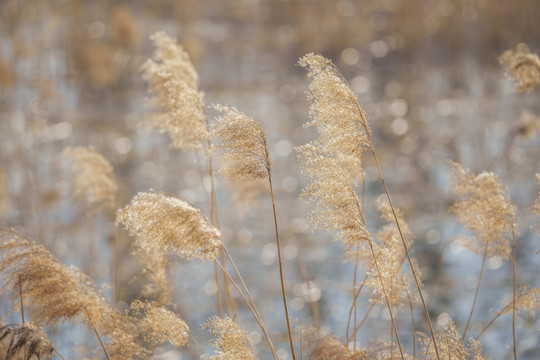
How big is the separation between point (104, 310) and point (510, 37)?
351 inches

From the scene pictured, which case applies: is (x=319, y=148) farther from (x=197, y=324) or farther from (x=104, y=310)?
(x=197, y=324)

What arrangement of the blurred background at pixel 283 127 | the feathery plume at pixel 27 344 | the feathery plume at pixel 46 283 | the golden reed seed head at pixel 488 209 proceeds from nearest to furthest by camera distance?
the feathery plume at pixel 27 344 < the feathery plume at pixel 46 283 < the golden reed seed head at pixel 488 209 < the blurred background at pixel 283 127

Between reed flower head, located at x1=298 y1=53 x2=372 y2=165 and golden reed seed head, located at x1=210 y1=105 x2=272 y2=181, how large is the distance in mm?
162

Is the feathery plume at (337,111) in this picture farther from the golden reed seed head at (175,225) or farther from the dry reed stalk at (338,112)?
the golden reed seed head at (175,225)

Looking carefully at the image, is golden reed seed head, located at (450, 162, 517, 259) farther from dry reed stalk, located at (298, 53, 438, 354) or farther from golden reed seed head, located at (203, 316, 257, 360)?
golden reed seed head, located at (203, 316, 257, 360)

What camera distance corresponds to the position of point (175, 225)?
5.34 feet

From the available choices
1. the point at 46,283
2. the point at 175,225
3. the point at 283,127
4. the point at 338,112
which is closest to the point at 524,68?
the point at 338,112

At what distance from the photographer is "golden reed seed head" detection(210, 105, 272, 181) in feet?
5.48

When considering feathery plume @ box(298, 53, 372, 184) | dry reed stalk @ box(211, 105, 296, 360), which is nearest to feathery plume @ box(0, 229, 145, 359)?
dry reed stalk @ box(211, 105, 296, 360)

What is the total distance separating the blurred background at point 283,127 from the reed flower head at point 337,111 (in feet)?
2.52

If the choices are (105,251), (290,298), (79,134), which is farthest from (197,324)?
(79,134)

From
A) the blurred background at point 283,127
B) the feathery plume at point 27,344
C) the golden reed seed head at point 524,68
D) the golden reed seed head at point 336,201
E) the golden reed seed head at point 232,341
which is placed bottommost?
the feathery plume at point 27,344

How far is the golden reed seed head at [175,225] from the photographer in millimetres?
1605

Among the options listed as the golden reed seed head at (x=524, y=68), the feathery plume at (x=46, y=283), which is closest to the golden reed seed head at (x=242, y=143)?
the feathery plume at (x=46, y=283)
